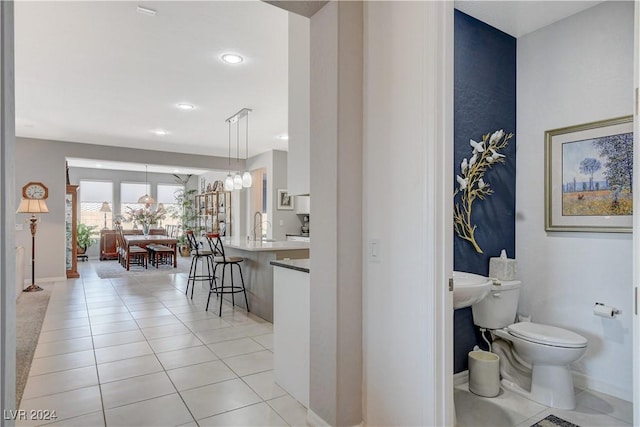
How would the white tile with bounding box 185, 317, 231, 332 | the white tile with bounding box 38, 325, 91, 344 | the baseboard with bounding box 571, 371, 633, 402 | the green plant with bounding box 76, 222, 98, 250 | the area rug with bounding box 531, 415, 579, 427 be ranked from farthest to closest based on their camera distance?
the green plant with bounding box 76, 222, 98, 250, the white tile with bounding box 185, 317, 231, 332, the white tile with bounding box 38, 325, 91, 344, the baseboard with bounding box 571, 371, 633, 402, the area rug with bounding box 531, 415, 579, 427

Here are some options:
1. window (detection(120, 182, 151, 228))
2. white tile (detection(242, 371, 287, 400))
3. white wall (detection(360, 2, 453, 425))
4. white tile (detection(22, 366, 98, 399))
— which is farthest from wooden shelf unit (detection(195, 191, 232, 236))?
white wall (detection(360, 2, 453, 425))

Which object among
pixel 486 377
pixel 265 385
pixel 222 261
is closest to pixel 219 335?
pixel 222 261

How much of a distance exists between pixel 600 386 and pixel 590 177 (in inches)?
56.1

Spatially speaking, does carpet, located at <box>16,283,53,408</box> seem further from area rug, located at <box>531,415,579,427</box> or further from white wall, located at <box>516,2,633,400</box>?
white wall, located at <box>516,2,633,400</box>

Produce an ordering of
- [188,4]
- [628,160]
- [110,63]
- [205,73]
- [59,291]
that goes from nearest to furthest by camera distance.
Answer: [628,160], [188,4], [110,63], [205,73], [59,291]

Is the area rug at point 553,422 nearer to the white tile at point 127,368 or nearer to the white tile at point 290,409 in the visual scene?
the white tile at point 290,409

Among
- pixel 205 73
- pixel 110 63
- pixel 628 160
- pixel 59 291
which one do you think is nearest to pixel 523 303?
pixel 628 160

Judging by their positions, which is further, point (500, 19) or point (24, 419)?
point (500, 19)

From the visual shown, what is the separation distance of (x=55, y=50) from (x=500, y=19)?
3.75m

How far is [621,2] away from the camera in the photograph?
2377 millimetres

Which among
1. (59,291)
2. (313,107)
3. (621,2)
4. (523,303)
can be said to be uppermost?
(621,2)

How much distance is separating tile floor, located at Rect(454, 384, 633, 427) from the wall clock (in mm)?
7422

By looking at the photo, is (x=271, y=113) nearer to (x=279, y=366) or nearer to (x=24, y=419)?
(x=279, y=366)

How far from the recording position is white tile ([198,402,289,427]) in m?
2.08
